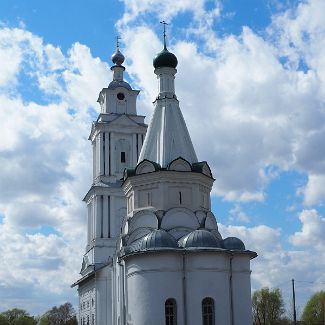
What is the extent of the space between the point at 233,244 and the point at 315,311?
97.9 feet

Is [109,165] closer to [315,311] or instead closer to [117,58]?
[117,58]

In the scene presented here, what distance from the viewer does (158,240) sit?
2192cm

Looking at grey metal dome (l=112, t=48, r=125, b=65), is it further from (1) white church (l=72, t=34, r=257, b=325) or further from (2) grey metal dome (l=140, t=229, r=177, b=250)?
(2) grey metal dome (l=140, t=229, r=177, b=250)

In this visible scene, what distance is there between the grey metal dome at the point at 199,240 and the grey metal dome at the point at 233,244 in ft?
2.37

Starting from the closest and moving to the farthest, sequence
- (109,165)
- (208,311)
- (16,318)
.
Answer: (208,311), (109,165), (16,318)

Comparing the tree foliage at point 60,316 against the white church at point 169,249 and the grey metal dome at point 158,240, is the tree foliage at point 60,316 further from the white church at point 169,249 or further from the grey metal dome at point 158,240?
the grey metal dome at point 158,240

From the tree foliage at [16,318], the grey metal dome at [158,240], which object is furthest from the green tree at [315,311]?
the tree foliage at [16,318]

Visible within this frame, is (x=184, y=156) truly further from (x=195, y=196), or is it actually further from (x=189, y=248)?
(x=189, y=248)

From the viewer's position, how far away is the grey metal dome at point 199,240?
862 inches

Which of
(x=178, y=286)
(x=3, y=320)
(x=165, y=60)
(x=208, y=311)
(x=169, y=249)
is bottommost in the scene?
(x=208, y=311)

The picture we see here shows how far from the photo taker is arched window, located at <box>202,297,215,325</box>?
21.8m

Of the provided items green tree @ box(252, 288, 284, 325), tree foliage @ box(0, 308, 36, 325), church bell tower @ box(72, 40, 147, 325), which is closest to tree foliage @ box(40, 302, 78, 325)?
tree foliage @ box(0, 308, 36, 325)

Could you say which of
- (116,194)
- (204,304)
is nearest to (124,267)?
(204,304)

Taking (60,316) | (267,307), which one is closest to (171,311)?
(267,307)
